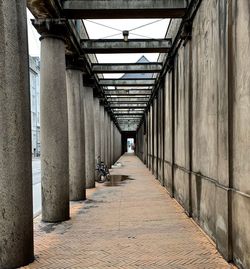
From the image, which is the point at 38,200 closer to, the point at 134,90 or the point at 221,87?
the point at 221,87

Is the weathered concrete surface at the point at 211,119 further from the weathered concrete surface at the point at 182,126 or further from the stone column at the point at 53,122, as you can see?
the stone column at the point at 53,122

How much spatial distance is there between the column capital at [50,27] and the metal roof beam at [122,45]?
3638 mm

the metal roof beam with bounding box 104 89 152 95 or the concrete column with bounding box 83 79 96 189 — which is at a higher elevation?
the metal roof beam with bounding box 104 89 152 95

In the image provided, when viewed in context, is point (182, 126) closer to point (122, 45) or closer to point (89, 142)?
point (122, 45)

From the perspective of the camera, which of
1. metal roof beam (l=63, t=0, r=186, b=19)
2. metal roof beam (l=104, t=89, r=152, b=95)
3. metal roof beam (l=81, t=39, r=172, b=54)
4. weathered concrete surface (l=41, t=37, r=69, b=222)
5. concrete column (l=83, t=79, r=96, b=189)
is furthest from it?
metal roof beam (l=104, t=89, r=152, b=95)

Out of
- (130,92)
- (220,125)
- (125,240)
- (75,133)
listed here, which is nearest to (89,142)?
(75,133)

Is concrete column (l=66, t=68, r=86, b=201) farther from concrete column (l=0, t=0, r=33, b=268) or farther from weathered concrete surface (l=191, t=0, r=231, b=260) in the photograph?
concrete column (l=0, t=0, r=33, b=268)

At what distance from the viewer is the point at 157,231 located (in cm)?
804

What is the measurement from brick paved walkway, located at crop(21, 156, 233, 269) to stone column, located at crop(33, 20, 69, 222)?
646 millimetres

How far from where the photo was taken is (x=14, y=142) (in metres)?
5.61

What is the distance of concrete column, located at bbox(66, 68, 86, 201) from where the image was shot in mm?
12336

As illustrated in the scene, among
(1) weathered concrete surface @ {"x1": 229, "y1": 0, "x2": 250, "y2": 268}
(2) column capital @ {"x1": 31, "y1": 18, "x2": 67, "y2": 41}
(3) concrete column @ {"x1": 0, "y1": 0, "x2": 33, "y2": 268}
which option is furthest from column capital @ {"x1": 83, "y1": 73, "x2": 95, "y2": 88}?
(1) weathered concrete surface @ {"x1": 229, "y1": 0, "x2": 250, "y2": 268}

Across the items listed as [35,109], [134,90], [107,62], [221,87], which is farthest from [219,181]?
[35,109]

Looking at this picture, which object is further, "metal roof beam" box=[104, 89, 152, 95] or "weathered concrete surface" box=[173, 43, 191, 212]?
"metal roof beam" box=[104, 89, 152, 95]
